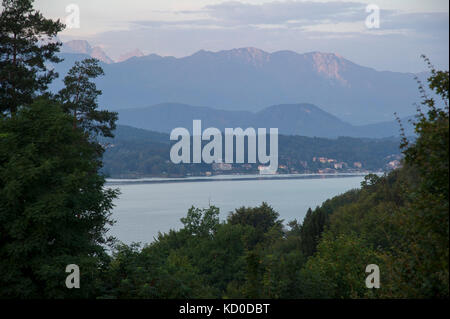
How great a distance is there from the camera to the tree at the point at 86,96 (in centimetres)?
2998

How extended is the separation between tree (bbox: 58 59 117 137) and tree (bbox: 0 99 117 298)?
1463 centimetres

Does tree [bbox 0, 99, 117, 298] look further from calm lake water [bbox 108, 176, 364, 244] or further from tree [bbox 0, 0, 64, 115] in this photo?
calm lake water [bbox 108, 176, 364, 244]

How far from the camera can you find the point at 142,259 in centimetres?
1606

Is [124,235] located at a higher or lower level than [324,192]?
lower

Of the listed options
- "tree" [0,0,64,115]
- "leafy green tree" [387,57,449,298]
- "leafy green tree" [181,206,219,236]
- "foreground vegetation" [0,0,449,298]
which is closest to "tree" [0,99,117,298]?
"foreground vegetation" [0,0,449,298]

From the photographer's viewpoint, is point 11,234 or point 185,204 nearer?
point 11,234

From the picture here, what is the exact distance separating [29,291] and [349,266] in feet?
40.4

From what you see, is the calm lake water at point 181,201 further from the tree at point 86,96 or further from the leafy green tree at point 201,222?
the tree at point 86,96

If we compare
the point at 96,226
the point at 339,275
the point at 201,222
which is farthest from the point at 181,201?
the point at 96,226

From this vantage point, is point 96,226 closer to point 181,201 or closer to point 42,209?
point 42,209

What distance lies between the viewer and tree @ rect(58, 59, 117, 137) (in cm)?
2998
